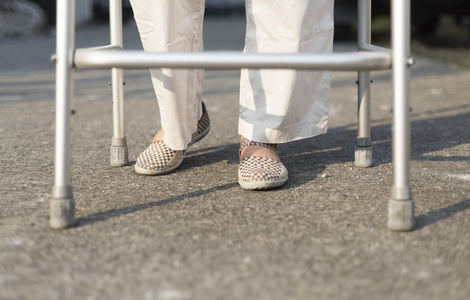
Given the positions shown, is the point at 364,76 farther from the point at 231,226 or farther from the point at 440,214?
the point at 231,226

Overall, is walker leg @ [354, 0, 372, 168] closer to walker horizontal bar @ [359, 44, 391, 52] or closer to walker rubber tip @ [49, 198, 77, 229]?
walker horizontal bar @ [359, 44, 391, 52]

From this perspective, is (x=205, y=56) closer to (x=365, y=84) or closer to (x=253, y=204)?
(x=253, y=204)

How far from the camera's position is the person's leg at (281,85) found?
4.70ft

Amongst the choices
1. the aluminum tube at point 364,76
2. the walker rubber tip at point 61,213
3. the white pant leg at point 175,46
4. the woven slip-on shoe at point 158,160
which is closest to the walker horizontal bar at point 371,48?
the aluminum tube at point 364,76

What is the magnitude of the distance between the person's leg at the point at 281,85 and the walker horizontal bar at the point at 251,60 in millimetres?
378

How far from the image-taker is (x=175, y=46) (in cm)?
150

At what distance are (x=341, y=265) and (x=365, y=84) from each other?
74cm

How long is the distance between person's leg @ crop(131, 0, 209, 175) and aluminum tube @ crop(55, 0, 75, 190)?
0.37m

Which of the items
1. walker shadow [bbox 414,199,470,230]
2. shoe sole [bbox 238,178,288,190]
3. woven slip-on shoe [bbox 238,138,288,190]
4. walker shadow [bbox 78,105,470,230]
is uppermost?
woven slip-on shoe [bbox 238,138,288,190]

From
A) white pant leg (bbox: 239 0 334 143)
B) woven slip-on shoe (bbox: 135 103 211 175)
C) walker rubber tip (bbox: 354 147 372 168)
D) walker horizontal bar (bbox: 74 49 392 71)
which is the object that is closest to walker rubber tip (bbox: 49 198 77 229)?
walker horizontal bar (bbox: 74 49 392 71)

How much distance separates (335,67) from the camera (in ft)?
3.50

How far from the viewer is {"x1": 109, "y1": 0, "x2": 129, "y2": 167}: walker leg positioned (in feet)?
5.24

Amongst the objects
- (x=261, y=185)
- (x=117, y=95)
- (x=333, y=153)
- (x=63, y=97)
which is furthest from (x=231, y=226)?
(x=333, y=153)

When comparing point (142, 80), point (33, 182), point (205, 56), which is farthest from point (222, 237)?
point (142, 80)
